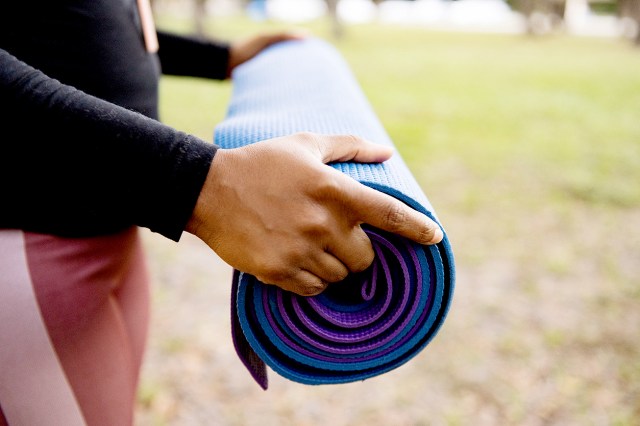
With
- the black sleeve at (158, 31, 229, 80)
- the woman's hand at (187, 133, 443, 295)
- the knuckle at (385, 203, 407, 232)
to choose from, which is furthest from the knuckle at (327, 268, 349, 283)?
the black sleeve at (158, 31, 229, 80)

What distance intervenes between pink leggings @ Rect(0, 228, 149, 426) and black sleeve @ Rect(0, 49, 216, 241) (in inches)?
8.7

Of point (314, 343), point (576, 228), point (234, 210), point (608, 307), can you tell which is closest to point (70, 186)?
point (234, 210)

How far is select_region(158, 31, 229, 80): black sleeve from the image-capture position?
1832mm

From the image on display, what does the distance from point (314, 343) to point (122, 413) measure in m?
0.46

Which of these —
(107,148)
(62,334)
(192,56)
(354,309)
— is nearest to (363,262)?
(354,309)

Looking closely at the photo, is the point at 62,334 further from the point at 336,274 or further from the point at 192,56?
the point at 192,56

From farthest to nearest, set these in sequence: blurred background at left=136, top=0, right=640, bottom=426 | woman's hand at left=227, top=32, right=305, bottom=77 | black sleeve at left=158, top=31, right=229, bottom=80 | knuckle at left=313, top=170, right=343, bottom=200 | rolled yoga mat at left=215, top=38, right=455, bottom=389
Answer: blurred background at left=136, top=0, right=640, bottom=426
woman's hand at left=227, top=32, right=305, bottom=77
black sleeve at left=158, top=31, right=229, bottom=80
rolled yoga mat at left=215, top=38, right=455, bottom=389
knuckle at left=313, top=170, right=343, bottom=200

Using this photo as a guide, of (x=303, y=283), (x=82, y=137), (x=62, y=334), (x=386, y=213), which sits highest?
(x=82, y=137)

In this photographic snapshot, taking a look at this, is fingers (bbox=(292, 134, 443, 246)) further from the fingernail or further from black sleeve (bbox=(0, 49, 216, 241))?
black sleeve (bbox=(0, 49, 216, 241))

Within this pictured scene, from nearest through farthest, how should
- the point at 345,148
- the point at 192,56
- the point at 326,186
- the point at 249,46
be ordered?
the point at 326,186
the point at 345,148
the point at 192,56
the point at 249,46

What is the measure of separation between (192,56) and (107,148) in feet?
3.68

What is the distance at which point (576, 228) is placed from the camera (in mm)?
4297

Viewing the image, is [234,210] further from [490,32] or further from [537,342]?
[490,32]

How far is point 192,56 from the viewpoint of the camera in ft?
6.09
